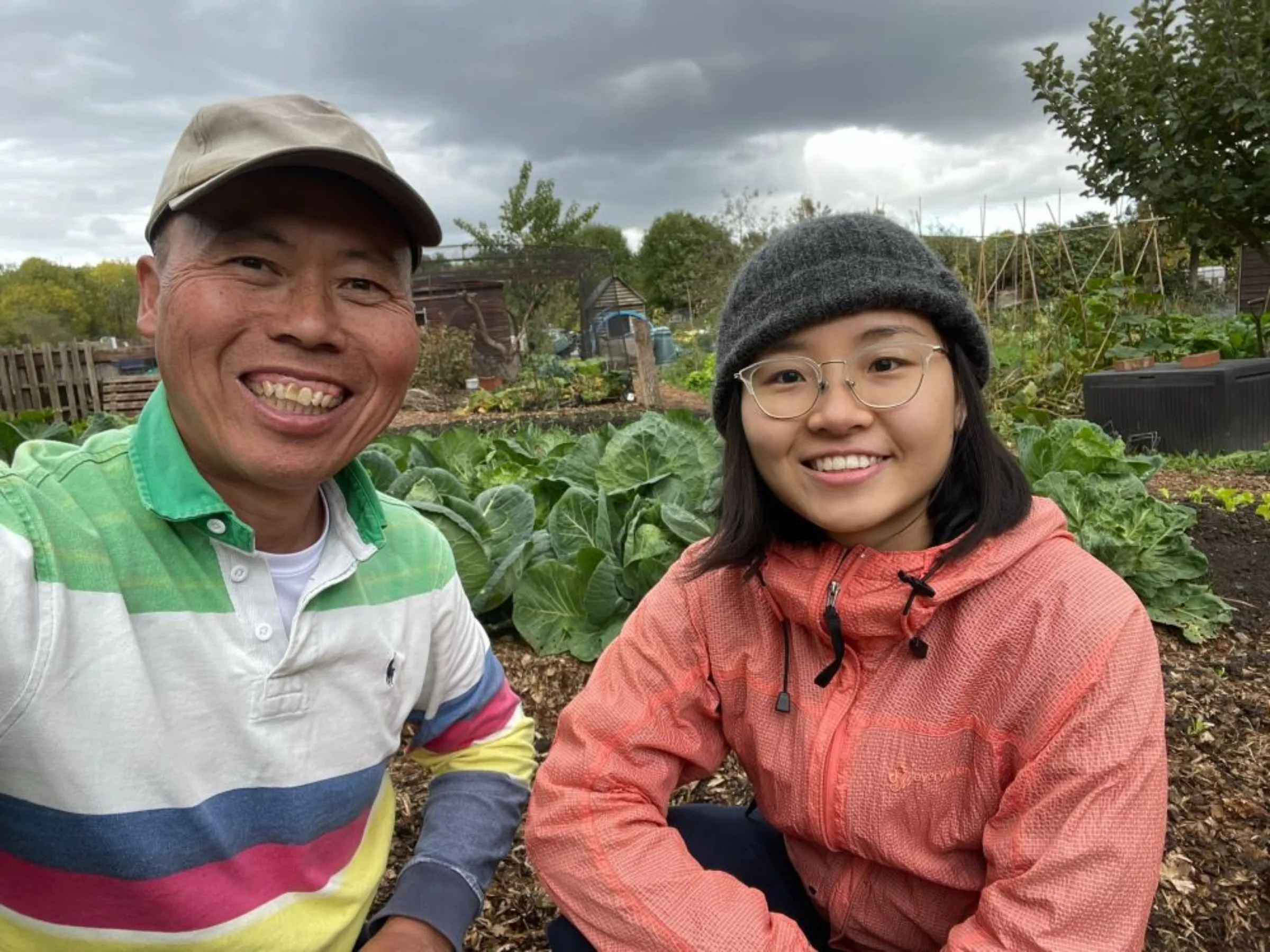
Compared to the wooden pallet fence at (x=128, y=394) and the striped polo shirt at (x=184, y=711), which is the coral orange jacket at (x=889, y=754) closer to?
the striped polo shirt at (x=184, y=711)

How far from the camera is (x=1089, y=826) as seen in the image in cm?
116

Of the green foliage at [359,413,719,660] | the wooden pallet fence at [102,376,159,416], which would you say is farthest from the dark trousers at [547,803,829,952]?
the wooden pallet fence at [102,376,159,416]

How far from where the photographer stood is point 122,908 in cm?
117

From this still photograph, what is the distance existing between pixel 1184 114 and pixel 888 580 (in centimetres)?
818

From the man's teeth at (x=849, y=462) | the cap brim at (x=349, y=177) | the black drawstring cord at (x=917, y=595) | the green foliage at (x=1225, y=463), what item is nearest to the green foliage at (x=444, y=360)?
the green foliage at (x=1225, y=463)

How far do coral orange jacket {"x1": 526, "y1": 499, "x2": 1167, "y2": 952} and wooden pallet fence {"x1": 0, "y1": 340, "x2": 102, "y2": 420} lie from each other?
59.4ft

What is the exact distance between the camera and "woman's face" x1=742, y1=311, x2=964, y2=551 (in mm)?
1348

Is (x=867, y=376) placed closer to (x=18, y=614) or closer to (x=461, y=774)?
(x=461, y=774)

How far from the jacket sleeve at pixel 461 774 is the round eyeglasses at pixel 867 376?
0.68 metres

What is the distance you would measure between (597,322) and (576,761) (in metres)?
25.4

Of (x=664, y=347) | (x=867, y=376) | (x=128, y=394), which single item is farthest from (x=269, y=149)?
(x=664, y=347)

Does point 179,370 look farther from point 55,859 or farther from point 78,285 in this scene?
point 78,285

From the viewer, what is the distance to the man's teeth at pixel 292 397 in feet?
4.03

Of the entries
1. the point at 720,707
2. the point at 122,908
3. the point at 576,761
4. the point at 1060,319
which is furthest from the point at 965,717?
the point at 1060,319
